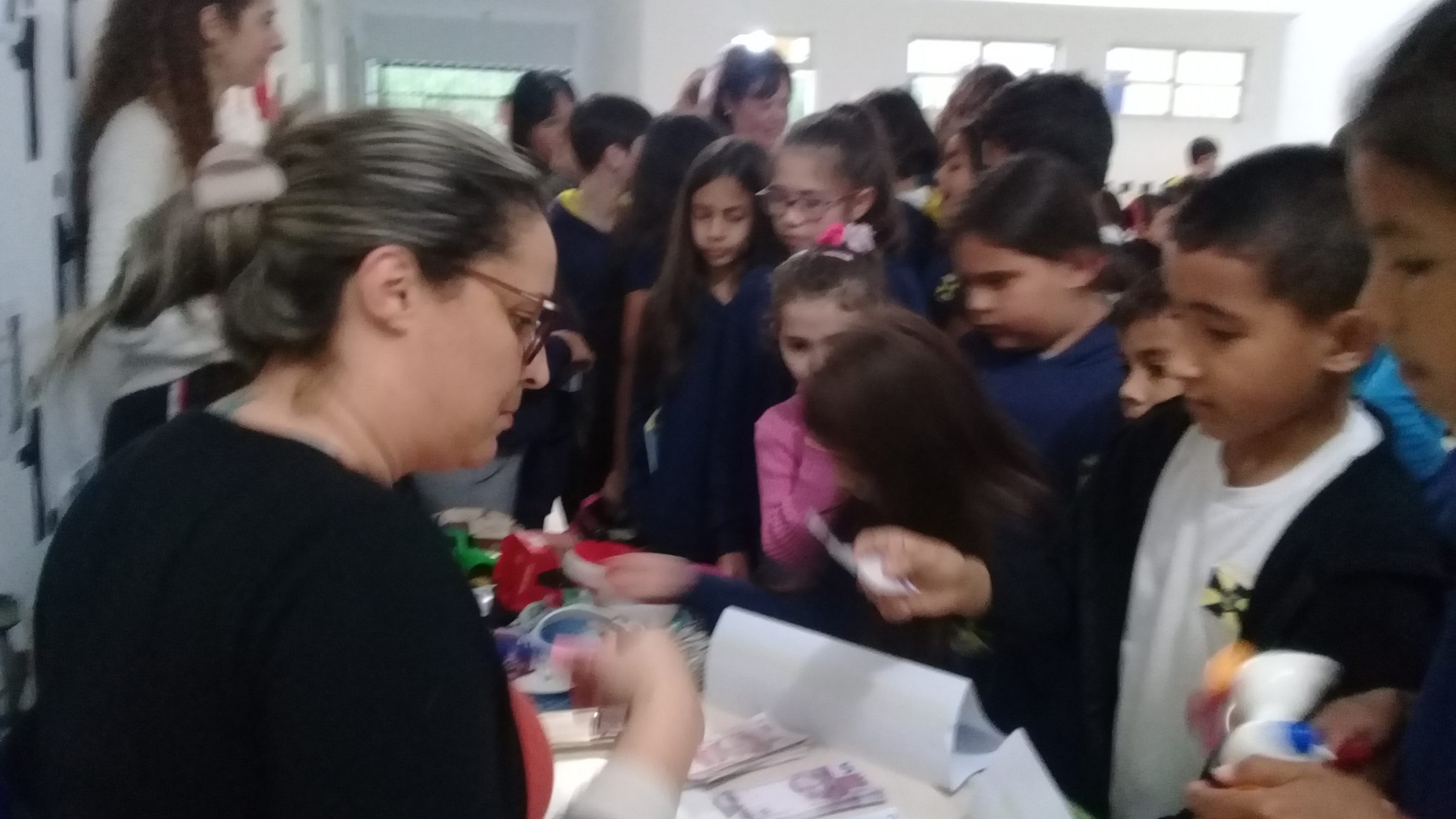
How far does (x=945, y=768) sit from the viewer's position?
3.72 ft

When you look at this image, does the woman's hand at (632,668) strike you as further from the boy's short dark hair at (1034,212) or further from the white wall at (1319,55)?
the white wall at (1319,55)

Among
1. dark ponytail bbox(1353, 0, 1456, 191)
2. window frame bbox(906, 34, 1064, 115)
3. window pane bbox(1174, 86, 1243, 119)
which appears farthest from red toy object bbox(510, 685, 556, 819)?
window pane bbox(1174, 86, 1243, 119)

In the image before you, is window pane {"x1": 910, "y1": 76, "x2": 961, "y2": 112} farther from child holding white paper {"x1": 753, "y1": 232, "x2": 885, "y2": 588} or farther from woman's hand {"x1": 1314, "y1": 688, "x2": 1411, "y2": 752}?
woman's hand {"x1": 1314, "y1": 688, "x2": 1411, "y2": 752}

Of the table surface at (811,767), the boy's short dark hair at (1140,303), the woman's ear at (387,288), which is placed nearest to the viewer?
the woman's ear at (387,288)

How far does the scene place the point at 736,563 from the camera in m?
2.11

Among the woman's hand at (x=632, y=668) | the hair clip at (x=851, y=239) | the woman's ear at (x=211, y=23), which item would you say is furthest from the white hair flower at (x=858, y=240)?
the woman's hand at (x=632, y=668)

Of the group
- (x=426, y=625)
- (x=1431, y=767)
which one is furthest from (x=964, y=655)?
(x=426, y=625)

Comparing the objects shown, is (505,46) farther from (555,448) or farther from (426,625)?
(426,625)

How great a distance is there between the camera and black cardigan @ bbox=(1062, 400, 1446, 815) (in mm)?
900

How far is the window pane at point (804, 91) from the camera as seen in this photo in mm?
7324

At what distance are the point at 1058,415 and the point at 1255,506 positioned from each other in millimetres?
501

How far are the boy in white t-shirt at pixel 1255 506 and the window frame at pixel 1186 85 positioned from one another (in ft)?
23.3

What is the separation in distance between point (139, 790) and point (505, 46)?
8970mm

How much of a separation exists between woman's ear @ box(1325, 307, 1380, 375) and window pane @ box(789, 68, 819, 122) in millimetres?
6453
